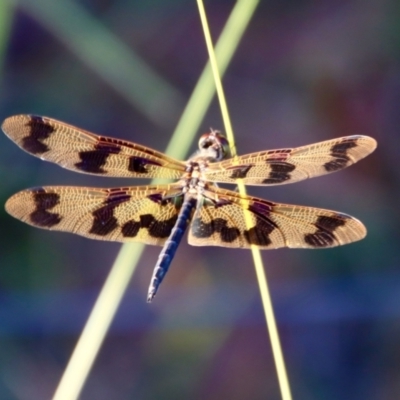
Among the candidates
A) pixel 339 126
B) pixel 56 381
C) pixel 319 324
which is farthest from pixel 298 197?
pixel 56 381

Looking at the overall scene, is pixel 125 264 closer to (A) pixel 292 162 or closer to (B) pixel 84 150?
(B) pixel 84 150

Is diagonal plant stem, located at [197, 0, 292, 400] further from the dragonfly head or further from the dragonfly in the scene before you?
the dragonfly

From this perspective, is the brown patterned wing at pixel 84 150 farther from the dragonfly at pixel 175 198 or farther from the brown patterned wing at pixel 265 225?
the brown patterned wing at pixel 265 225

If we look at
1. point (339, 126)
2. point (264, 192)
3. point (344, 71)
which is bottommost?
point (264, 192)

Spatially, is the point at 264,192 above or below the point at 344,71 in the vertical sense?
below

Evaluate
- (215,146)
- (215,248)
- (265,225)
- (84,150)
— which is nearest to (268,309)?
(215,248)

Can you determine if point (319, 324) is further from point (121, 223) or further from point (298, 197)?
point (121, 223)

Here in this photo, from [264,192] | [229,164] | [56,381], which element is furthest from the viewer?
[264,192]

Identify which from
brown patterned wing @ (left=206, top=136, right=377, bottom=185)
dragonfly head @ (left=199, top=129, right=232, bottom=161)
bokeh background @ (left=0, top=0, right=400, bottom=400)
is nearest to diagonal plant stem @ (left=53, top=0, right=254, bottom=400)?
bokeh background @ (left=0, top=0, right=400, bottom=400)
